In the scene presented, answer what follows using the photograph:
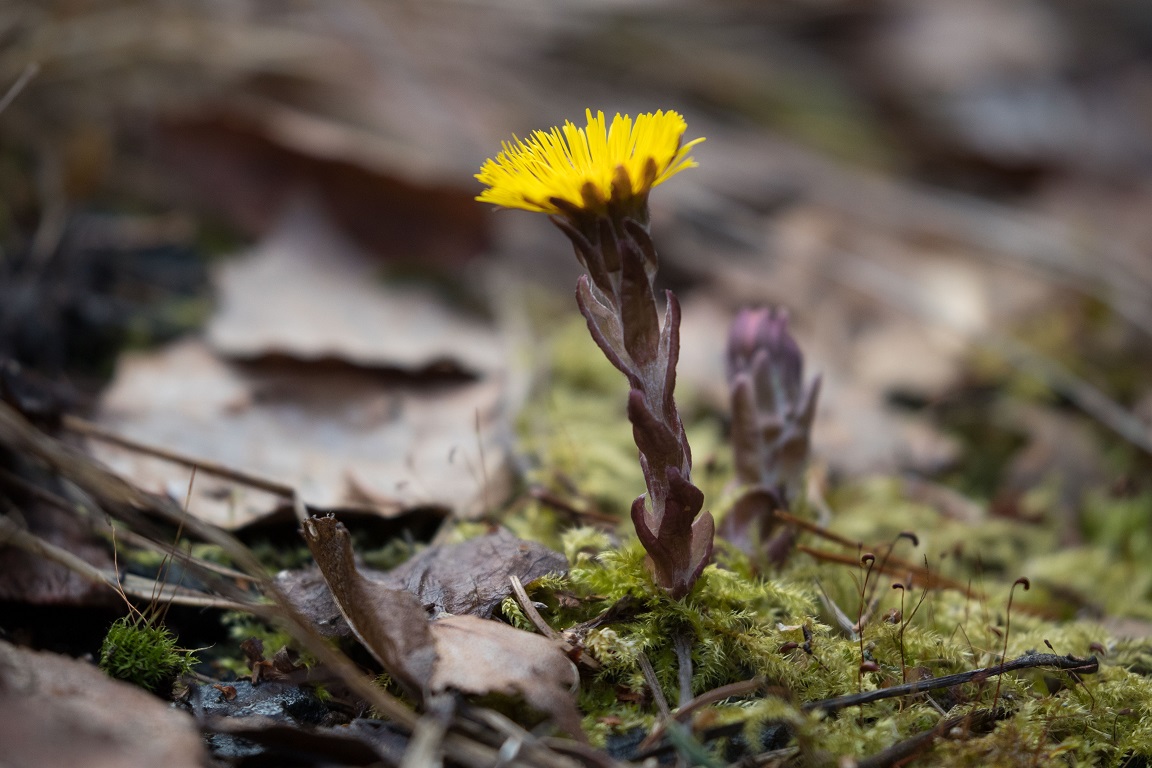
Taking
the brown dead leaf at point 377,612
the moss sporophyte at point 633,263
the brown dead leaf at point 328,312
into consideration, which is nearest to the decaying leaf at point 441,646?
the brown dead leaf at point 377,612

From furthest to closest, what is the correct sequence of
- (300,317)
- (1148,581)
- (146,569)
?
(300,317), (1148,581), (146,569)

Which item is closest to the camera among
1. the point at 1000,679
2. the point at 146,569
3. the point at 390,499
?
the point at 1000,679

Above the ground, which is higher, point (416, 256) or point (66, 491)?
point (416, 256)

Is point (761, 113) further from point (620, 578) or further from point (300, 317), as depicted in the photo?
point (620, 578)

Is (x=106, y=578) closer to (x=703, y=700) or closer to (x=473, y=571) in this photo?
(x=473, y=571)

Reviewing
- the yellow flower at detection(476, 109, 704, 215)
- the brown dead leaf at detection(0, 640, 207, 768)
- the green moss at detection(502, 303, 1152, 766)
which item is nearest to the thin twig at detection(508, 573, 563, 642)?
the green moss at detection(502, 303, 1152, 766)

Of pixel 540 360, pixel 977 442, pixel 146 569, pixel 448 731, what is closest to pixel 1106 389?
pixel 977 442

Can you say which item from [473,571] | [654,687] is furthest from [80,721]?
[654,687]
